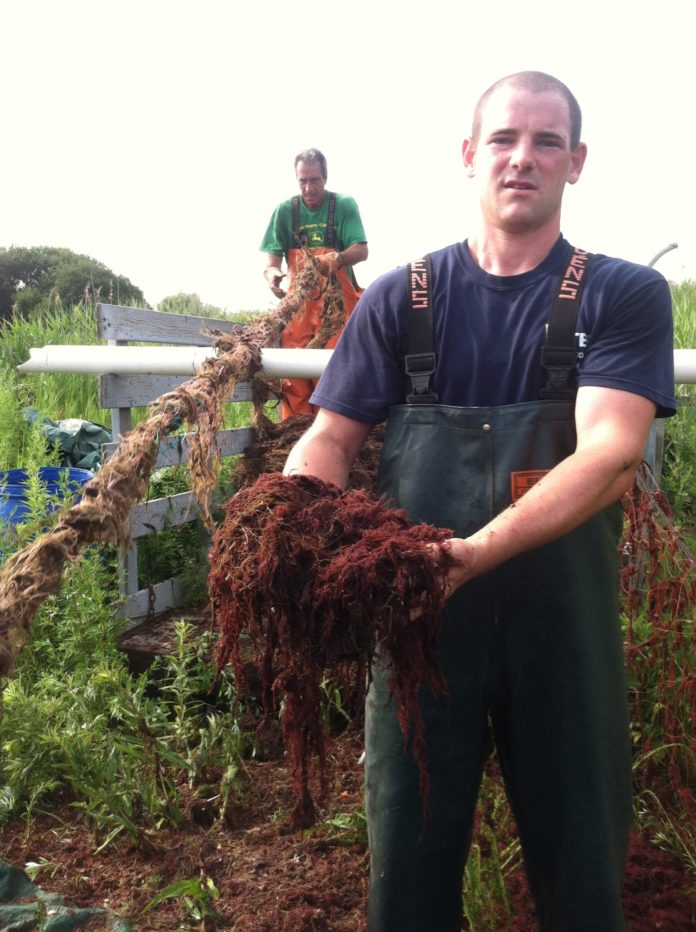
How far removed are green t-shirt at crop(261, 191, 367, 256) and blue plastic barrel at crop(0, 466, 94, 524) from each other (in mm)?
2666

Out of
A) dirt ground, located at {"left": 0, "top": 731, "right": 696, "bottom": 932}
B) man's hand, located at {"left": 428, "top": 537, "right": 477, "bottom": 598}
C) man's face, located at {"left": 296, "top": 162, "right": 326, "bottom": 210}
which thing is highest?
man's face, located at {"left": 296, "top": 162, "right": 326, "bottom": 210}

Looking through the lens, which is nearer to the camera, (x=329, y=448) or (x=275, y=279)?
(x=329, y=448)

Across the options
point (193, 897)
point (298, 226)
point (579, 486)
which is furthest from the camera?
point (298, 226)

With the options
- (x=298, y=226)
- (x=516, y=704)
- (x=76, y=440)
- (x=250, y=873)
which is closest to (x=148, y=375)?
(x=76, y=440)

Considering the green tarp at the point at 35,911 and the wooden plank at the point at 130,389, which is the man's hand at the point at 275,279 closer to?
the wooden plank at the point at 130,389

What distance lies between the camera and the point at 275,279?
6.23 metres

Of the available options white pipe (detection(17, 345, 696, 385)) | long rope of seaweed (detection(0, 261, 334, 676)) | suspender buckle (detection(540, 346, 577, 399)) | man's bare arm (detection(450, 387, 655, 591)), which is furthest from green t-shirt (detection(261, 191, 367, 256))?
man's bare arm (detection(450, 387, 655, 591))

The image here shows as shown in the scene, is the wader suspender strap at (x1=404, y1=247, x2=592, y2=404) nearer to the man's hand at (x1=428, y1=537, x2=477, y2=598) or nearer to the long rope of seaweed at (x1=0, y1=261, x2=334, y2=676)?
the man's hand at (x1=428, y1=537, x2=477, y2=598)

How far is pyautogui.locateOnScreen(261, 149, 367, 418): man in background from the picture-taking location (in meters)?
6.07

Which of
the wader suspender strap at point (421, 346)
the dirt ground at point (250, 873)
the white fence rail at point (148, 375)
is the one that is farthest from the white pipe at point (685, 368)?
the dirt ground at point (250, 873)

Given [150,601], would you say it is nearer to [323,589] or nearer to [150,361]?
[150,361]

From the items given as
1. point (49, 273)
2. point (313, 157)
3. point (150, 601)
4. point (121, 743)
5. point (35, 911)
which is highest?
point (49, 273)

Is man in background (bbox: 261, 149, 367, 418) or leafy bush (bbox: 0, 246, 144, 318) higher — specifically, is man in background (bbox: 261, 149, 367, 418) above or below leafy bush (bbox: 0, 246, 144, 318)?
below

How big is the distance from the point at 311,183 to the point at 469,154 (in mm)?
4322
